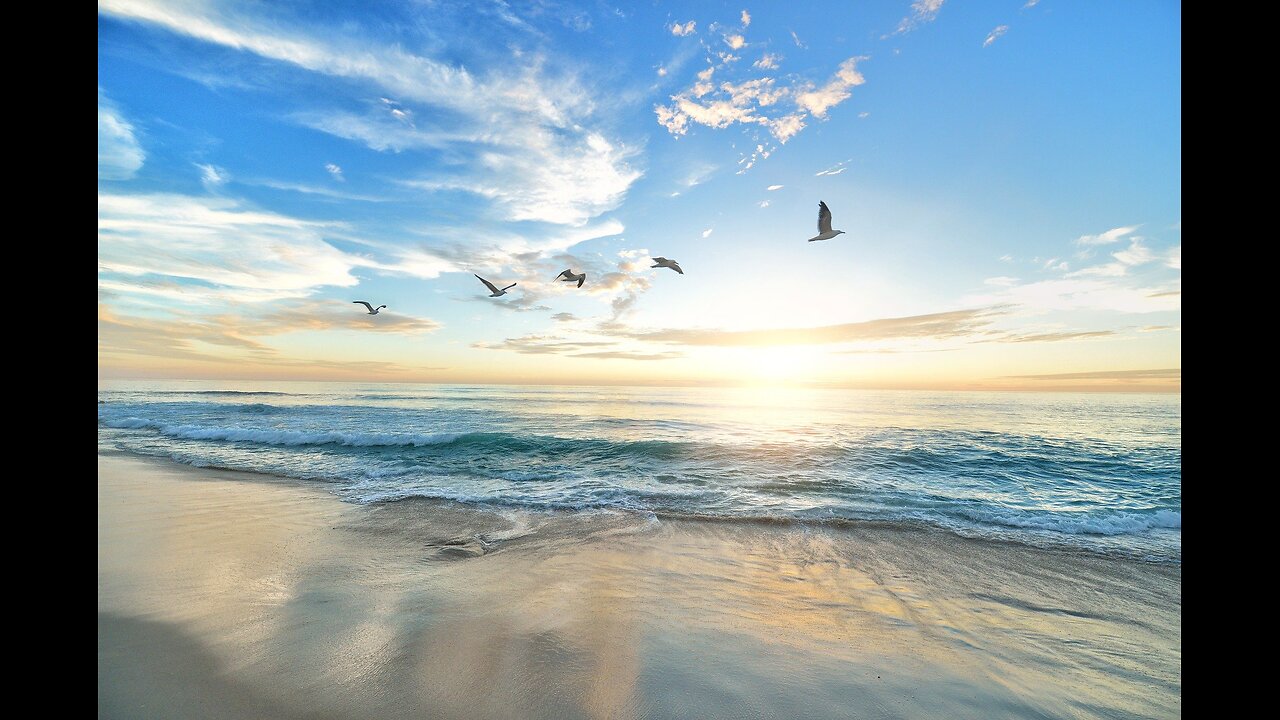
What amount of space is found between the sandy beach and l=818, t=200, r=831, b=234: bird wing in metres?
4.82

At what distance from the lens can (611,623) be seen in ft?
15.7

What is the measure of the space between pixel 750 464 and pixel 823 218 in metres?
7.49

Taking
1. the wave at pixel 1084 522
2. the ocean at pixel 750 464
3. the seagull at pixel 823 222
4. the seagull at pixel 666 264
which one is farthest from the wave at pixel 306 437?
the wave at pixel 1084 522

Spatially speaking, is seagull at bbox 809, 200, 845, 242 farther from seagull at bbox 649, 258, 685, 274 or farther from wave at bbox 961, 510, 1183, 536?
wave at bbox 961, 510, 1183, 536

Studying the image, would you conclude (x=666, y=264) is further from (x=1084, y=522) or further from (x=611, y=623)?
(x=1084, y=522)

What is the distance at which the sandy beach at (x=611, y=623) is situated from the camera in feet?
12.3

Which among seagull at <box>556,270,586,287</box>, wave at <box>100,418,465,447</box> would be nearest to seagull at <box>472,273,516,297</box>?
seagull at <box>556,270,586,287</box>
